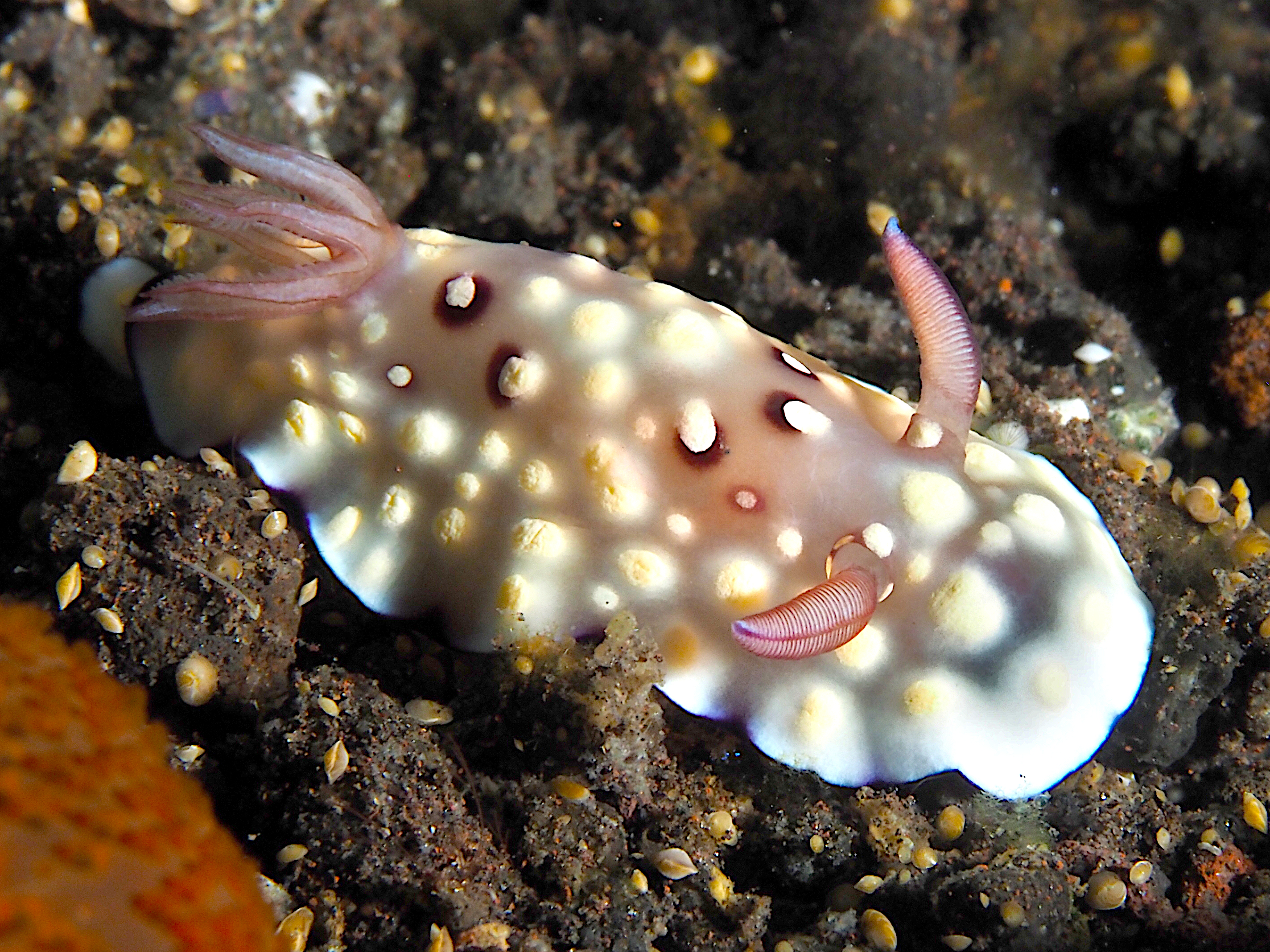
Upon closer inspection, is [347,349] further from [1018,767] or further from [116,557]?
[1018,767]

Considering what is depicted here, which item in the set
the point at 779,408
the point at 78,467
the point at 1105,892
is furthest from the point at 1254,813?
the point at 78,467

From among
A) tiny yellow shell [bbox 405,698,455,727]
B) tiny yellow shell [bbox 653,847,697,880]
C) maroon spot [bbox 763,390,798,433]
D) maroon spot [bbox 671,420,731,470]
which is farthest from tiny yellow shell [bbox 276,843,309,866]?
maroon spot [bbox 763,390,798,433]

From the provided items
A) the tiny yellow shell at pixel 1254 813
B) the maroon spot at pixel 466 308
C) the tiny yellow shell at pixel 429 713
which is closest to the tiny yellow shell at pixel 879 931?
the tiny yellow shell at pixel 1254 813

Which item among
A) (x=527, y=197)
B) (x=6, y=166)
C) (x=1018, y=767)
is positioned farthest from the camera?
(x=527, y=197)

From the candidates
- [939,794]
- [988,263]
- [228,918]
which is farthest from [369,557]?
[988,263]

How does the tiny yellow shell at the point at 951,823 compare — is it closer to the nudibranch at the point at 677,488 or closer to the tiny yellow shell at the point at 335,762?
the nudibranch at the point at 677,488

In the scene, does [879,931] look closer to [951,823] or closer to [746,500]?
[951,823]
